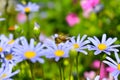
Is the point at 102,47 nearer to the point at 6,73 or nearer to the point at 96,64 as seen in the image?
the point at 6,73

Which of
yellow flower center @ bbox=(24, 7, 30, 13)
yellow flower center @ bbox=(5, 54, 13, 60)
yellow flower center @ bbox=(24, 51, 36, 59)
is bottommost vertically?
yellow flower center @ bbox=(24, 51, 36, 59)

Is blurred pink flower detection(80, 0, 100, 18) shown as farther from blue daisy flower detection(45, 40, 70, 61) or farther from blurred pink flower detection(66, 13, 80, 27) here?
blue daisy flower detection(45, 40, 70, 61)

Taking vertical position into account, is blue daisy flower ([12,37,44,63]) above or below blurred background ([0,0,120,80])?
below

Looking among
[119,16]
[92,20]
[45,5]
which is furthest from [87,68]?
[45,5]

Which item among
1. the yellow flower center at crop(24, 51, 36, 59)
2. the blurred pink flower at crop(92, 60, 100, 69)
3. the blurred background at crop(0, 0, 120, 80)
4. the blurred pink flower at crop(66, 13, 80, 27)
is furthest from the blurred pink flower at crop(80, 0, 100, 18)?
the yellow flower center at crop(24, 51, 36, 59)

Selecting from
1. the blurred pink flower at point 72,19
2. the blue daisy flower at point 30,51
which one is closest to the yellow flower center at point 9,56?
the blue daisy flower at point 30,51

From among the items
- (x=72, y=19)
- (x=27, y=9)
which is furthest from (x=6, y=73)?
(x=72, y=19)

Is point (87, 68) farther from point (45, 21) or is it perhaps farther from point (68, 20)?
point (45, 21)

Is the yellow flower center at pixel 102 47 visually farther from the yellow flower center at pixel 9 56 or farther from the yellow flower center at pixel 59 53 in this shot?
the yellow flower center at pixel 9 56
